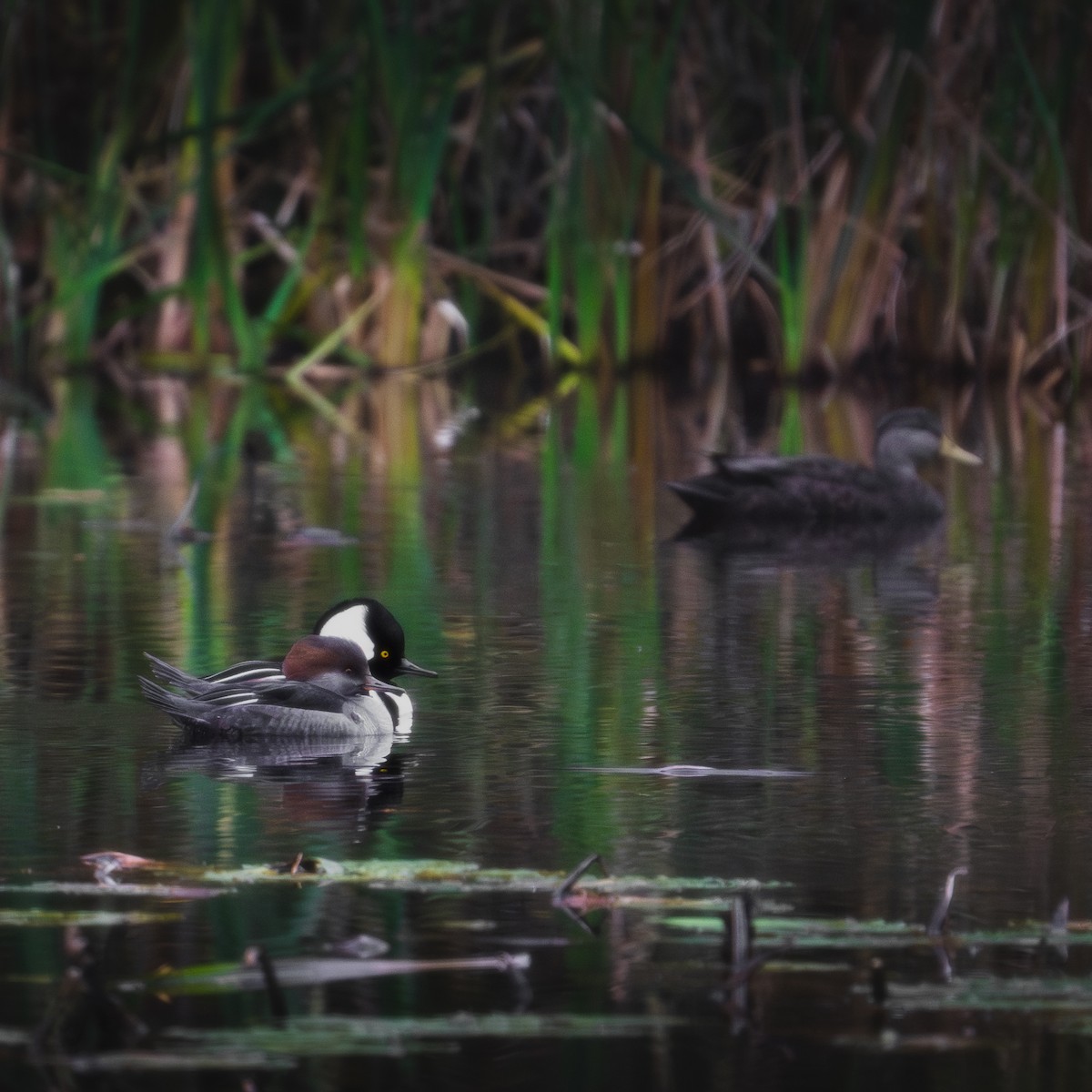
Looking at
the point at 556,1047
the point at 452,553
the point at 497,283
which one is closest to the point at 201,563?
the point at 452,553

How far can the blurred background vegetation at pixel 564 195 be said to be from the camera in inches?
591

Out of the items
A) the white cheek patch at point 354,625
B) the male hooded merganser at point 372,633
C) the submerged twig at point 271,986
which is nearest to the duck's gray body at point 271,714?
the male hooded merganser at point 372,633

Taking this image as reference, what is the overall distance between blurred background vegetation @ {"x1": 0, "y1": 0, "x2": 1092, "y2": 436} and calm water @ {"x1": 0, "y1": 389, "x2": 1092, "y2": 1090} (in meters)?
4.91

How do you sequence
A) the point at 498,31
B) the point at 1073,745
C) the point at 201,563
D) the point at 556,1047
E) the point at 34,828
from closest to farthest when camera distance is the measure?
1. the point at 556,1047
2. the point at 34,828
3. the point at 1073,745
4. the point at 201,563
5. the point at 498,31

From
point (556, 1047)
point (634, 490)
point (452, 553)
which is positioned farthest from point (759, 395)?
point (556, 1047)

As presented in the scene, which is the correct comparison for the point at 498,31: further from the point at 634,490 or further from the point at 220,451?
the point at 634,490

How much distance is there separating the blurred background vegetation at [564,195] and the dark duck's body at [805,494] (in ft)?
13.0

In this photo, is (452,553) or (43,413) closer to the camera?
(452,553)

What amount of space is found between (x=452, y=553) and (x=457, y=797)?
13.0 ft

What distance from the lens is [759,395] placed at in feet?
53.0

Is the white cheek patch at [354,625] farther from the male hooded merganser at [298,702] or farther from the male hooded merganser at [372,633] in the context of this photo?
the male hooded merganser at [298,702]

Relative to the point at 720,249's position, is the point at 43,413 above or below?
below

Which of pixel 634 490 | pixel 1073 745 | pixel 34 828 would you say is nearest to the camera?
pixel 34 828

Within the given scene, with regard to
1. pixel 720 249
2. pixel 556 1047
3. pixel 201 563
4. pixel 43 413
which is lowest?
pixel 556 1047
